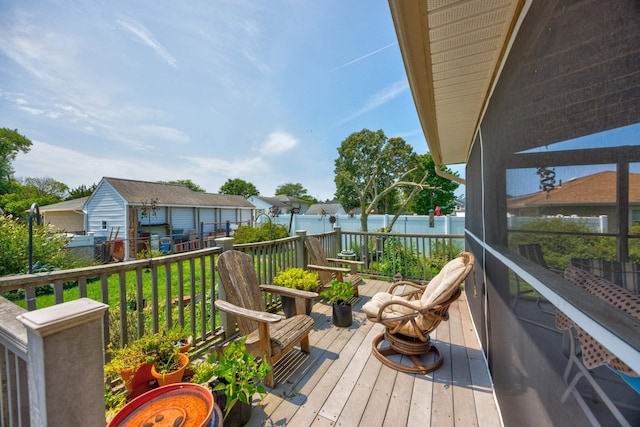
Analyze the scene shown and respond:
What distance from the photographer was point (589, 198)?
0.62 meters

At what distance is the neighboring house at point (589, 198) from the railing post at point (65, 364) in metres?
1.70

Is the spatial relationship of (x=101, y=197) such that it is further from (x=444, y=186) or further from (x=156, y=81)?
(x=444, y=186)

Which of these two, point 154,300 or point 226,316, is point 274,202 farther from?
point 154,300

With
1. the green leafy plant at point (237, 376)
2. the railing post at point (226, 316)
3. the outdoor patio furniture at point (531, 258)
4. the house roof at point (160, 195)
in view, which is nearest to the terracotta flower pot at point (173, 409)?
the green leafy plant at point (237, 376)

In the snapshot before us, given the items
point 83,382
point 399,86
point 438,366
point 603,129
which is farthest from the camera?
point 399,86

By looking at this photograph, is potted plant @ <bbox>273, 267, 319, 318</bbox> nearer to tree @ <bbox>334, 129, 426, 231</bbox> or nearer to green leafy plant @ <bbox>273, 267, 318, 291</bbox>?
green leafy plant @ <bbox>273, 267, 318, 291</bbox>

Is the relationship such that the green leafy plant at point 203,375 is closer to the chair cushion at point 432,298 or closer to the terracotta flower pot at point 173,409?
the terracotta flower pot at point 173,409

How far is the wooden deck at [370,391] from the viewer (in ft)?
5.81

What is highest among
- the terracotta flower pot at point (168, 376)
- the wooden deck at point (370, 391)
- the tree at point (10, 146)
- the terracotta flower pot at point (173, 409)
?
the tree at point (10, 146)

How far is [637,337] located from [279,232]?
9.69m

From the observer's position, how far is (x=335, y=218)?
13.1 metres

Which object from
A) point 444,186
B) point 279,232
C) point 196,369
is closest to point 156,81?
point 279,232

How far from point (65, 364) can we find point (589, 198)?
1832 mm

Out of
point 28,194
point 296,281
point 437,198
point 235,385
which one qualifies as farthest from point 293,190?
point 235,385
